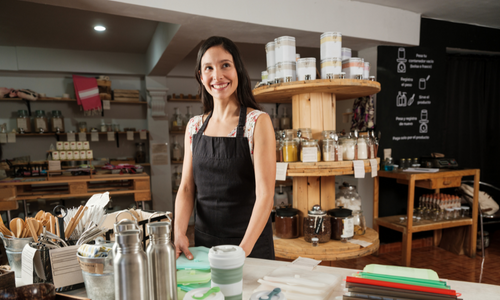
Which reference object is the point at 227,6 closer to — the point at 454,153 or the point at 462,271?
the point at 462,271

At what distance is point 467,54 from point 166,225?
5.15m

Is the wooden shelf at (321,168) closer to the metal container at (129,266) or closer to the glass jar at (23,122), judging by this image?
the metal container at (129,266)

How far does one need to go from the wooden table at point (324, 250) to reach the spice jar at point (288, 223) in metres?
0.12

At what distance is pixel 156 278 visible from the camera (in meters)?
0.68

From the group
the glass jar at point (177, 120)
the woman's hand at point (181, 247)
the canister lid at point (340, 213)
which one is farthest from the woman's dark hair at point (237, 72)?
the glass jar at point (177, 120)

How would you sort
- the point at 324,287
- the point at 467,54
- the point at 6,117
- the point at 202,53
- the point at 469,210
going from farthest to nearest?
1. the point at 6,117
2. the point at 467,54
3. the point at 469,210
4. the point at 202,53
5. the point at 324,287

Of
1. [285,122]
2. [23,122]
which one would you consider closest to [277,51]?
[285,122]

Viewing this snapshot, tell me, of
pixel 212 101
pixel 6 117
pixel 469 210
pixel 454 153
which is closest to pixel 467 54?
pixel 454 153

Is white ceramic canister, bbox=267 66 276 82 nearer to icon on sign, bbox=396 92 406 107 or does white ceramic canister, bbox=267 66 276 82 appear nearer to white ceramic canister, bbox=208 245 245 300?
white ceramic canister, bbox=208 245 245 300

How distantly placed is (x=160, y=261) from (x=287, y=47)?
5.97 feet

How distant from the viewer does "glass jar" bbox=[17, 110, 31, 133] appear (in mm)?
4555

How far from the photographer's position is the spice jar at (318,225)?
2.22 meters

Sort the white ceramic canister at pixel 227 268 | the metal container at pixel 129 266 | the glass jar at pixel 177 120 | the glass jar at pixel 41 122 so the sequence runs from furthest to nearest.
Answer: the glass jar at pixel 177 120, the glass jar at pixel 41 122, the white ceramic canister at pixel 227 268, the metal container at pixel 129 266

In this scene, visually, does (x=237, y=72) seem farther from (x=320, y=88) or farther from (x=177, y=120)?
(x=177, y=120)
